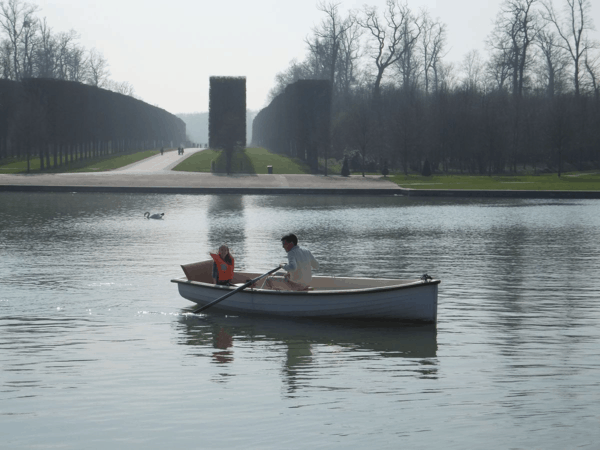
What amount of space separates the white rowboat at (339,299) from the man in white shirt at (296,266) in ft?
1.90

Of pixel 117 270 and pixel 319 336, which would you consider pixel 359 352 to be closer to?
pixel 319 336

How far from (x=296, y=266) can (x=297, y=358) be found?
3182 millimetres

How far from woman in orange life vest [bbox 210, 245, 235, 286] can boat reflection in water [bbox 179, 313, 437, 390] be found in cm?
77

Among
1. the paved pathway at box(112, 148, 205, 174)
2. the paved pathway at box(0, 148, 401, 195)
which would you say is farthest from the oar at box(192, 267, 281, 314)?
the paved pathway at box(112, 148, 205, 174)

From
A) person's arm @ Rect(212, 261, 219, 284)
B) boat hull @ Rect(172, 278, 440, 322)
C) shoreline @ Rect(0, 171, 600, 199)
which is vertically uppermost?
shoreline @ Rect(0, 171, 600, 199)

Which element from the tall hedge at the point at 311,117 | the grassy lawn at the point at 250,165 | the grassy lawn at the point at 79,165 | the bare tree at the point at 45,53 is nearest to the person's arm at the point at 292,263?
the tall hedge at the point at 311,117

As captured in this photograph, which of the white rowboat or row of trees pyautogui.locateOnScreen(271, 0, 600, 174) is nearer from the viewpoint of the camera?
the white rowboat

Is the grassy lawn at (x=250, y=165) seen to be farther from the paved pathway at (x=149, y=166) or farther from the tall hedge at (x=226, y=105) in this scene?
the tall hedge at (x=226, y=105)

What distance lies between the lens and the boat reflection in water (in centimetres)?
1227

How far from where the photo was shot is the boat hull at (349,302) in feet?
46.4

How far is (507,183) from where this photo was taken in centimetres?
5966

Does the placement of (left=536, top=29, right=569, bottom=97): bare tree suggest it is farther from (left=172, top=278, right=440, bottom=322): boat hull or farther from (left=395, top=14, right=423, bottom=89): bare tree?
(left=172, top=278, right=440, bottom=322): boat hull

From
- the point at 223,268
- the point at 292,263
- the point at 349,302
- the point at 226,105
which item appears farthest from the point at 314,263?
the point at 226,105

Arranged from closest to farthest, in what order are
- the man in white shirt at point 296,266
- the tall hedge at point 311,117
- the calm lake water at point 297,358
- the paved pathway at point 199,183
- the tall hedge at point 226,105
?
the calm lake water at point 297,358 < the man in white shirt at point 296,266 < the paved pathway at point 199,183 < the tall hedge at point 311,117 < the tall hedge at point 226,105
